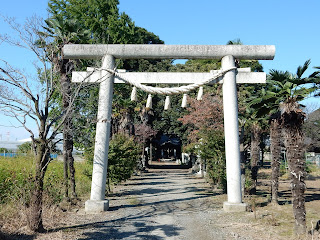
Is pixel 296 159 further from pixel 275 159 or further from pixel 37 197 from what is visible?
pixel 37 197

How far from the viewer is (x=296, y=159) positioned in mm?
7395

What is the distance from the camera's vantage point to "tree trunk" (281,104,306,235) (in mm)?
7168

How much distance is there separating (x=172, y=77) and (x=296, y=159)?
17.5 feet

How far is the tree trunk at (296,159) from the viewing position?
7168 millimetres

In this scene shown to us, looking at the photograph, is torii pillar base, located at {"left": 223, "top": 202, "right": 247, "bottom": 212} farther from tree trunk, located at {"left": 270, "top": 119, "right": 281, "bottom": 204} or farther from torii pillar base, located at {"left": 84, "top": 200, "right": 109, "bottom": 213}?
torii pillar base, located at {"left": 84, "top": 200, "right": 109, "bottom": 213}

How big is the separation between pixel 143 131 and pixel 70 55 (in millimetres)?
21591

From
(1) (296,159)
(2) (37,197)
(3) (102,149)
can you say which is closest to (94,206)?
(3) (102,149)

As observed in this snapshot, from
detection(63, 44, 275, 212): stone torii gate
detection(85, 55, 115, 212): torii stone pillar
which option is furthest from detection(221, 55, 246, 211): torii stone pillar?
detection(85, 55, 115, 212): torii stone pillar

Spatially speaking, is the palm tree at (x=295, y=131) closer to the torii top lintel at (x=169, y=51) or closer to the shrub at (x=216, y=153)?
the torii top lintel at (x=169, y=51)

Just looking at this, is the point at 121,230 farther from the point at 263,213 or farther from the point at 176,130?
the point at 176,130

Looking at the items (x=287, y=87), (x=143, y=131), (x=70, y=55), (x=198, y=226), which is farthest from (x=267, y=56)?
(x=143, y=131)

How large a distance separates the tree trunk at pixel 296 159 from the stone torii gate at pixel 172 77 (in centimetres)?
299

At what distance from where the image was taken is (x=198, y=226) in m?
8.35

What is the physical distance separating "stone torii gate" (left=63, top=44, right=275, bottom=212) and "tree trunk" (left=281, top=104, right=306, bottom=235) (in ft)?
9.81
